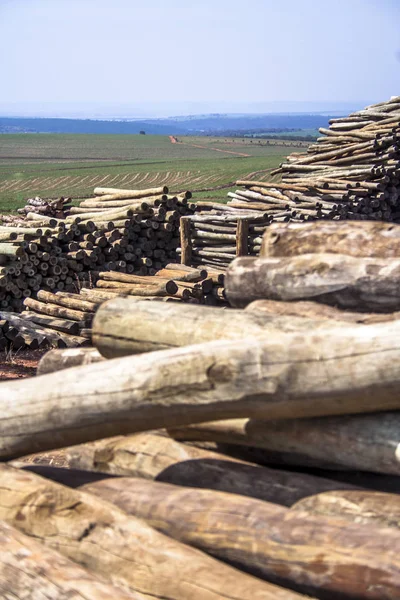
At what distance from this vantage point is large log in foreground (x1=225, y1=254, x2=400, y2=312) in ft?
11.3

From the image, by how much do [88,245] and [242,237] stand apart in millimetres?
3591

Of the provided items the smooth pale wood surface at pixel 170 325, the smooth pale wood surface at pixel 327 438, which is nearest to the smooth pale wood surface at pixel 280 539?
the smooth pale wood surface at pixel 327 438

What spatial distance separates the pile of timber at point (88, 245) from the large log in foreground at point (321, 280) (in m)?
11.7

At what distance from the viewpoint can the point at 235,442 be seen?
143 inches

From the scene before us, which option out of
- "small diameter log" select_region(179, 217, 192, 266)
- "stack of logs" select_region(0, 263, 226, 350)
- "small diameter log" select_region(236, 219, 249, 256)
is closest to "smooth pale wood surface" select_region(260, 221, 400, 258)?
"stack of logs" select_region(0, 263, 226, 350)

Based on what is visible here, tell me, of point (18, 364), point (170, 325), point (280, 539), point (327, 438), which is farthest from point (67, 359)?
point (18, 364)

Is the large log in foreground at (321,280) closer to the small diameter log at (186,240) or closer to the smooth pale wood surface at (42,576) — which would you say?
the smooth pale wood surface at (42,576)

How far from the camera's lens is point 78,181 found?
6212 cm

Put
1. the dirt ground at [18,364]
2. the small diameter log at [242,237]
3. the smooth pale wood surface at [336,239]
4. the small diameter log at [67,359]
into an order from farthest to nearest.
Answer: the small diameter log at [242,237] → the dirt ground at [18,364] → the small diameter log at [67,359] → the smooth pale wood surface at [336,239]

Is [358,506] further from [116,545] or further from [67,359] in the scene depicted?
[67,359]

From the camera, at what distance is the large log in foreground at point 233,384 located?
9.90 ft

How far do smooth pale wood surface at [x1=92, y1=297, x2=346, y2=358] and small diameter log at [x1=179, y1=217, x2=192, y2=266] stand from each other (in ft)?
44.3

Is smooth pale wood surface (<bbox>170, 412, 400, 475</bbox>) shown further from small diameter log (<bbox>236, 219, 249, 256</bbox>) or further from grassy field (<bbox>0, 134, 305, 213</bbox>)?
→ grassy field (<bbox>0, 134, 305, 213</bbox>)

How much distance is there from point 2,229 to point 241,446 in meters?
13.6
